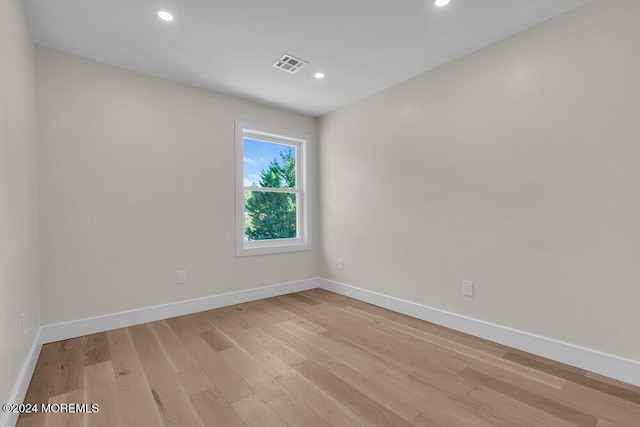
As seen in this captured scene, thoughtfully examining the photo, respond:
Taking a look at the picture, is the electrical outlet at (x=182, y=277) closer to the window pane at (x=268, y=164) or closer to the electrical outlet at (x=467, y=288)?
the window pane at (x=268, y=164)

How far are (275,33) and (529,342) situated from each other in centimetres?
305

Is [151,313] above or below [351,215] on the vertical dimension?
below

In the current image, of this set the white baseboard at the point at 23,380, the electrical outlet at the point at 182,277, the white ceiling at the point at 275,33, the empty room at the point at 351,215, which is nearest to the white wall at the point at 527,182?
the empty room at the point at 351,215

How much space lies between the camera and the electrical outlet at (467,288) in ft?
8.27

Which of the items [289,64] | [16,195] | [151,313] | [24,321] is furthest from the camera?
[151,313]

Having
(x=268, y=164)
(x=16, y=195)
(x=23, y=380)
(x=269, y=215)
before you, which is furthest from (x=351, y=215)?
(x=23, y=380)

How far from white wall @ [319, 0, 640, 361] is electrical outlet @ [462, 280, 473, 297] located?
2.2 inches

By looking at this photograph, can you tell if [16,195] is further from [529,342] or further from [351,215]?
[529,342]

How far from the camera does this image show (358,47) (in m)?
2.43

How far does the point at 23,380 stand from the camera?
1670 millimetres

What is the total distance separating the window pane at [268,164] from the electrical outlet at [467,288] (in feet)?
8.08

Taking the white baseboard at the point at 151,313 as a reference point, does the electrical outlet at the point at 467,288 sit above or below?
above

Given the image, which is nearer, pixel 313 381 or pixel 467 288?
pixel 313 381

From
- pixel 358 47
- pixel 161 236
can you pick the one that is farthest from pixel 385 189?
pixel 161 236
